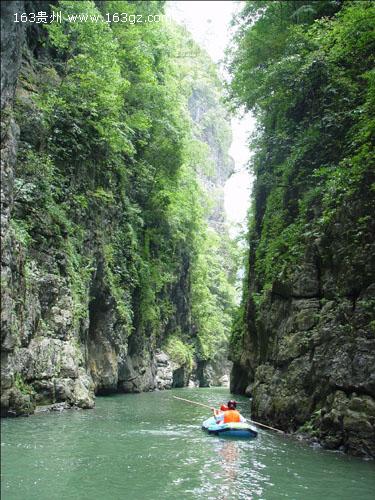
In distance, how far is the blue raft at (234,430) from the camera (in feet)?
38.5

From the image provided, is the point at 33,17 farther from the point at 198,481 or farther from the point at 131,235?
the point at 198,481

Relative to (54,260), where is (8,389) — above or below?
below

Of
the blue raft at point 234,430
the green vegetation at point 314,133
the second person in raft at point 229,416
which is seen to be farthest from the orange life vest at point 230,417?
the green vegetation at point 314,133

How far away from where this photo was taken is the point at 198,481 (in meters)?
7.78

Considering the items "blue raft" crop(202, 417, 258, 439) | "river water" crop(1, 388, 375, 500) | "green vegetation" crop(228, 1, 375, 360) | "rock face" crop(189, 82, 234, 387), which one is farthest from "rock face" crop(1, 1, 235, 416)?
"rock face" crop(189, 82, 234, 387)

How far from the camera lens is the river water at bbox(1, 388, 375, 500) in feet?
21.6

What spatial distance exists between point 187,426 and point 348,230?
23.5 ft

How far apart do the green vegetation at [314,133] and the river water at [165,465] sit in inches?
161

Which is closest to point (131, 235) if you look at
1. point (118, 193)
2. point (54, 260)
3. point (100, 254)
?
point (118, 193)

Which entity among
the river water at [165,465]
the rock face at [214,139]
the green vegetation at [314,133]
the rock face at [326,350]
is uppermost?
the rock face at [214,139]

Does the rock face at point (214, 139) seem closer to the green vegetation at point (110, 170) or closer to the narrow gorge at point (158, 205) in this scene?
the green vegetation at point (110, 170)

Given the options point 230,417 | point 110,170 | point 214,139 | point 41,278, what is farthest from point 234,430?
point 214,139

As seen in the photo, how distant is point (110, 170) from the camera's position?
70.5ft

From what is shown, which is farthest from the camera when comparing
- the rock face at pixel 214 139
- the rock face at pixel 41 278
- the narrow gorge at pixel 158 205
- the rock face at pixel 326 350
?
the rock face at pixel 214 139
